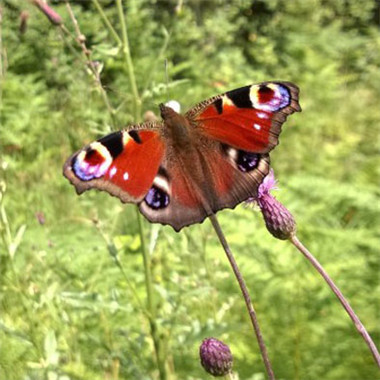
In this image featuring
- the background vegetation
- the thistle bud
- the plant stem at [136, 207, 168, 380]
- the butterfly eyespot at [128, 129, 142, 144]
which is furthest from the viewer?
the background vegetation

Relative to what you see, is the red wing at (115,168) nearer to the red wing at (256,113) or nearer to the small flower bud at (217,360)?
the red wing at (256,113)

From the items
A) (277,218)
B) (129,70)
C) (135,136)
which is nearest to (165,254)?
(129,70)

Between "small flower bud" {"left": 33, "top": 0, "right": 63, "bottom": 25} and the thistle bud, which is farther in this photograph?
"small flower bud" {"left": 33, "top": 0, "right": 63, "bottom": 25}

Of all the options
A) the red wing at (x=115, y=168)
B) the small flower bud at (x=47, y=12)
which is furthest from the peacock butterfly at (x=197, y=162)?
the small flower bud at (x=47, y=12)

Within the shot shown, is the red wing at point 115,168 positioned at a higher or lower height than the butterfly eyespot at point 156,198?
higher

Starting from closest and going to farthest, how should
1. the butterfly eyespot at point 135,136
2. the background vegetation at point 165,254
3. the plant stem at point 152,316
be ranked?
the butterfly eyespot at point 135,136 < the plant stem at point 152,316 < the background vegetation at point 165,254

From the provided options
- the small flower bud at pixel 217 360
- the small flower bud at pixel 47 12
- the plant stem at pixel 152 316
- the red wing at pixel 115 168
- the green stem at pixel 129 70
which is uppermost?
the small flower bud at pixel 47 12

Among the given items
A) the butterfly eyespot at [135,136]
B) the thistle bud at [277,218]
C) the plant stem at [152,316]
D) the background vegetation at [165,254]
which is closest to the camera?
the thistle bud at [277,218]

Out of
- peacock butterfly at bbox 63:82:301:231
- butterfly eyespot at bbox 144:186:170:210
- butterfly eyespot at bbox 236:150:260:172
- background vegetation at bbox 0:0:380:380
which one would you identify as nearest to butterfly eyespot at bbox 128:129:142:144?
peacock butterfly at bbox 63:82:301:231

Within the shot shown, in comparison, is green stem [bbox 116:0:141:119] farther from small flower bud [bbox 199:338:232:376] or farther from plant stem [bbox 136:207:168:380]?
small flower bud [bbox 199:338:232:376]
